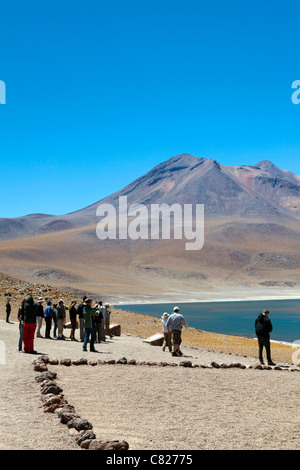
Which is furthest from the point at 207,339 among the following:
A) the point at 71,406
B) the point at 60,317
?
the point at 71,406

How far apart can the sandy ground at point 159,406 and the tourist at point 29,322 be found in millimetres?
614

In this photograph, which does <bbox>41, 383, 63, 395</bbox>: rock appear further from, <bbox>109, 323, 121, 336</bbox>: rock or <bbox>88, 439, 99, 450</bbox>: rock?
<bbox>109, 323, 121, 336</bbox>: rock

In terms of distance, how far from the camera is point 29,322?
1457cm

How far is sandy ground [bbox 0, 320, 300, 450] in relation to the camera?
704cm

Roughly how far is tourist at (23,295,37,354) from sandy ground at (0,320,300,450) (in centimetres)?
61

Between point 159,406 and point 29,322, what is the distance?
659cm

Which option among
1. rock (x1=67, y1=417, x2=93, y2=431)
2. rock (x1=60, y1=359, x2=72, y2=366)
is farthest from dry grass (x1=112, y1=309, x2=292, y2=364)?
rock (x1=67, y1=417, x2=93, y2=431)

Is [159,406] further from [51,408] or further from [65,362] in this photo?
[65,362]

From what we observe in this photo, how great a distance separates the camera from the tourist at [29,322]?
571 inches

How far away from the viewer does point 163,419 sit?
26.7 ft

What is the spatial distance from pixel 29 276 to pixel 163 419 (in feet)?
379
